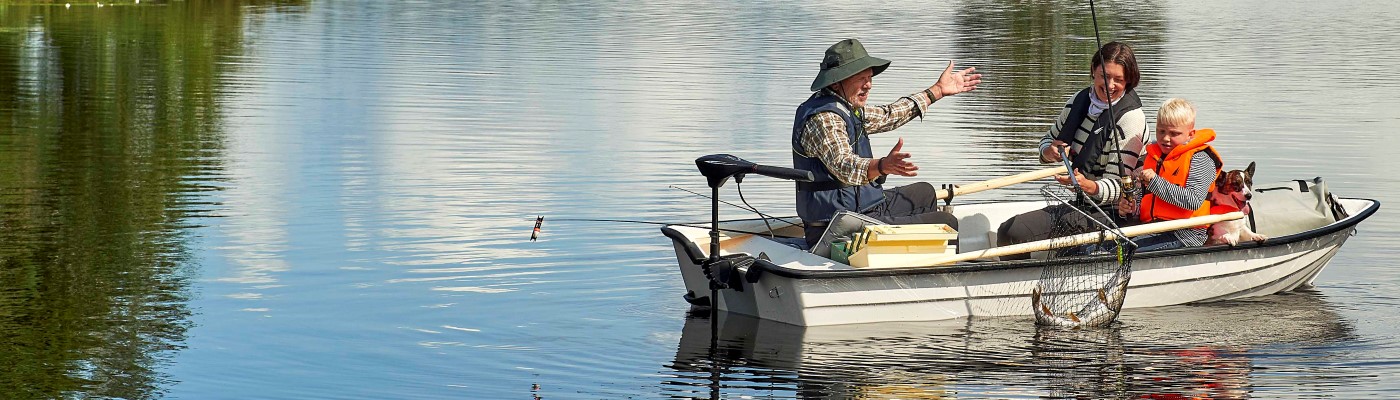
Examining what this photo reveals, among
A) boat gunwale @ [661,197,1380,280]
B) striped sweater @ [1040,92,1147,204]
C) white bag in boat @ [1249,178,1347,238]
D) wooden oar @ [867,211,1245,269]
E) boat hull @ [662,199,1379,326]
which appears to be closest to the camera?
boat gunwale @ [661,197,1380,280]

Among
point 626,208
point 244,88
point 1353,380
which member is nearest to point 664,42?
point 244,88

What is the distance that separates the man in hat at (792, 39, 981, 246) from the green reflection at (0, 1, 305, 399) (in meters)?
3.30

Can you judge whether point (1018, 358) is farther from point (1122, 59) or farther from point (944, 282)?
point (1122, 59)

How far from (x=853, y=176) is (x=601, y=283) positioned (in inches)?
87.1

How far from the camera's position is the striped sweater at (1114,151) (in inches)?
390

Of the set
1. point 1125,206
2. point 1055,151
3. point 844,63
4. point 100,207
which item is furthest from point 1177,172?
point 100,207

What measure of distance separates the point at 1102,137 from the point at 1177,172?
51 centimetres

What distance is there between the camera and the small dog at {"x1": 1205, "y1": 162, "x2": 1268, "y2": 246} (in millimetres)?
10164

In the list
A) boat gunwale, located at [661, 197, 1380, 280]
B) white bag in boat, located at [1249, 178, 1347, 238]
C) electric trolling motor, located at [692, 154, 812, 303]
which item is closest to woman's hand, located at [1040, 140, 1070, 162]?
boat gunwale, located at [661, 197, 1380, 280]

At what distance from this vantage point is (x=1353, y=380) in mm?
8703

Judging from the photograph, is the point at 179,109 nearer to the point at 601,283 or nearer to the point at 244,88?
the point at 244,88

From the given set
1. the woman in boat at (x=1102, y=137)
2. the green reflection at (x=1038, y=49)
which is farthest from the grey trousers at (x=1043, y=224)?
the green reflection at (x=1038, y=49)

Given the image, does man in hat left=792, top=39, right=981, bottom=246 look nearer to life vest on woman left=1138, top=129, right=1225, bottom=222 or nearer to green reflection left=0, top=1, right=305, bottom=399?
life vest on woman left=1138, top=129, right=1225, bottom=222

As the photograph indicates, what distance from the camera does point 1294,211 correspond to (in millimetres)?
11094
